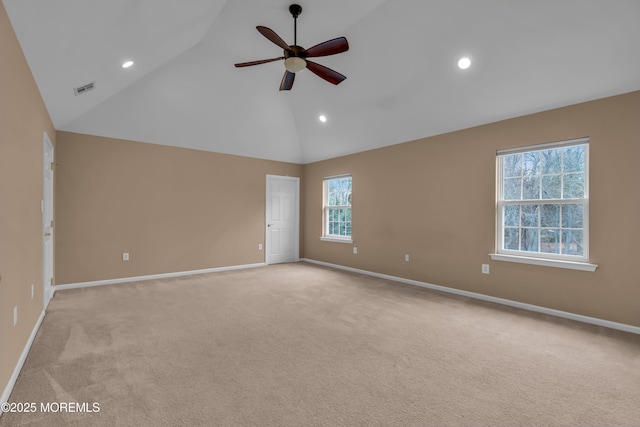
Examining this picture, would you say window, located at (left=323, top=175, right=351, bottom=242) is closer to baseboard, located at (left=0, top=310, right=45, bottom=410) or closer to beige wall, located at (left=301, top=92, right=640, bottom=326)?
beige wall, located at (left=301, top=92, right=640, bottom=326)

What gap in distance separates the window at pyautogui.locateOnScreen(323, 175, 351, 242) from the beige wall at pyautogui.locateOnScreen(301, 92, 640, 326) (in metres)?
0.19

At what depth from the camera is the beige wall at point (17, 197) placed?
1.86 meters


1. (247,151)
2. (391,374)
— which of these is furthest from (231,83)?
(391,374)

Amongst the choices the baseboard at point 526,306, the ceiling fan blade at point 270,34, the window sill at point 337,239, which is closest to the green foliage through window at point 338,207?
the window sill at point 337,239

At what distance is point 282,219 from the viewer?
6.84 metres

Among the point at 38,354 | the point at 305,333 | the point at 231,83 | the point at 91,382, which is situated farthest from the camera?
the point at 231,83

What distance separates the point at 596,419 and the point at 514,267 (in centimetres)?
229

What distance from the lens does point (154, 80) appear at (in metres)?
4.27

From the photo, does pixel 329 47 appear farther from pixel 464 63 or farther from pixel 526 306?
pixel 526 306

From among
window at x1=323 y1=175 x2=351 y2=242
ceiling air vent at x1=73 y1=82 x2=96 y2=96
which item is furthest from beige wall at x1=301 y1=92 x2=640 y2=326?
ceiling air vent at x1=73 y1=82 x2=96 y2=96

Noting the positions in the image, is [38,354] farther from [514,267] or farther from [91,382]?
[514,267]

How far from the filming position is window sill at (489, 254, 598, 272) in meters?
3.25

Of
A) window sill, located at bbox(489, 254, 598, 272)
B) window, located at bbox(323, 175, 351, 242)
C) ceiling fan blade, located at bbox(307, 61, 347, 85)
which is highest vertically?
ceiling fan blade, located at bbox(307, 61, 347, 85)

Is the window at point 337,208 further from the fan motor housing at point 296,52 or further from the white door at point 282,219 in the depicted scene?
the fan motor housing at point 296,52
